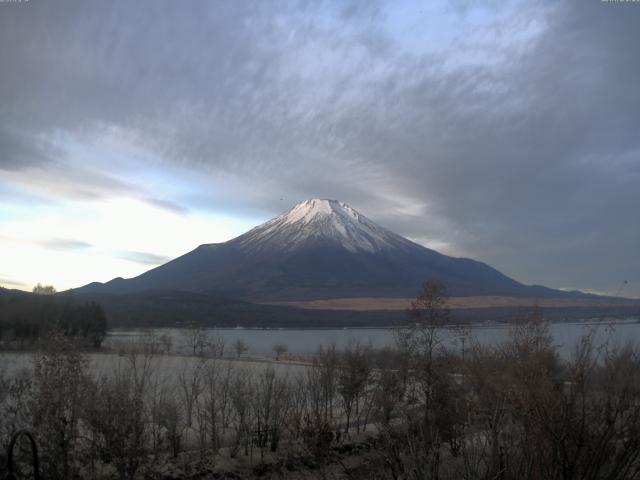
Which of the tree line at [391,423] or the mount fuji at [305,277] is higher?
the mount fuji at [305,277]

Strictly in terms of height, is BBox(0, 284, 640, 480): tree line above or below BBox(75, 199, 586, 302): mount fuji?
below

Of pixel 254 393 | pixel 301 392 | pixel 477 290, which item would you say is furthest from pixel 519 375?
pixel 477 290

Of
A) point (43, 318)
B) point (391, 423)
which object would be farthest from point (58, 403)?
point (43, 318)

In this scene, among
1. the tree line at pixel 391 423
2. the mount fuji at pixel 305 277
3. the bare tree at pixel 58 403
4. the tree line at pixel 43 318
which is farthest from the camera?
the mount fuji at pixel 305 277

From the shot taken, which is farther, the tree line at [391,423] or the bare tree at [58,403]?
the bare tree at [58,403]

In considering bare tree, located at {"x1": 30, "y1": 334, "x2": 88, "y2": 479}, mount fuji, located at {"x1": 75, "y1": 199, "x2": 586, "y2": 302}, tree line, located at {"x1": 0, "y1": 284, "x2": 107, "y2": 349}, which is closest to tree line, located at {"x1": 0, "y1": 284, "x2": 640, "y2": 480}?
bare tree, located at {"x1": 30, "y1": 334, "x2": 88, "y2": 479}

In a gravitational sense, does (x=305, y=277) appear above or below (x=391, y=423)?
above

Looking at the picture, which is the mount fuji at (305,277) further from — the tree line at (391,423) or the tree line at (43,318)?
the tree line at (391,423)

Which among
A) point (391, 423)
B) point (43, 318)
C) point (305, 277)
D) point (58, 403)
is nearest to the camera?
point (58, 403)

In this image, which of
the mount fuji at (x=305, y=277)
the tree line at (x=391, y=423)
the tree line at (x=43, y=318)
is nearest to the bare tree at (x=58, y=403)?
the tree line at (x=391, y=423)

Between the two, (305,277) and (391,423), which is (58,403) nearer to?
(391,423)

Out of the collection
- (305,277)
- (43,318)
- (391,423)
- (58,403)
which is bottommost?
(391,423)

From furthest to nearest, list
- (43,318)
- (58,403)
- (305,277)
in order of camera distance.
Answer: (305,277), (43,318), (58,403)

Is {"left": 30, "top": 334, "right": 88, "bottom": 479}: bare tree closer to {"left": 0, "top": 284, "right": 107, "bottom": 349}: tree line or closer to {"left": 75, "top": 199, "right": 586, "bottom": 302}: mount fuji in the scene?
{"left": 0, "top": 284, "right": 107, "bottom": 349}: tree line
